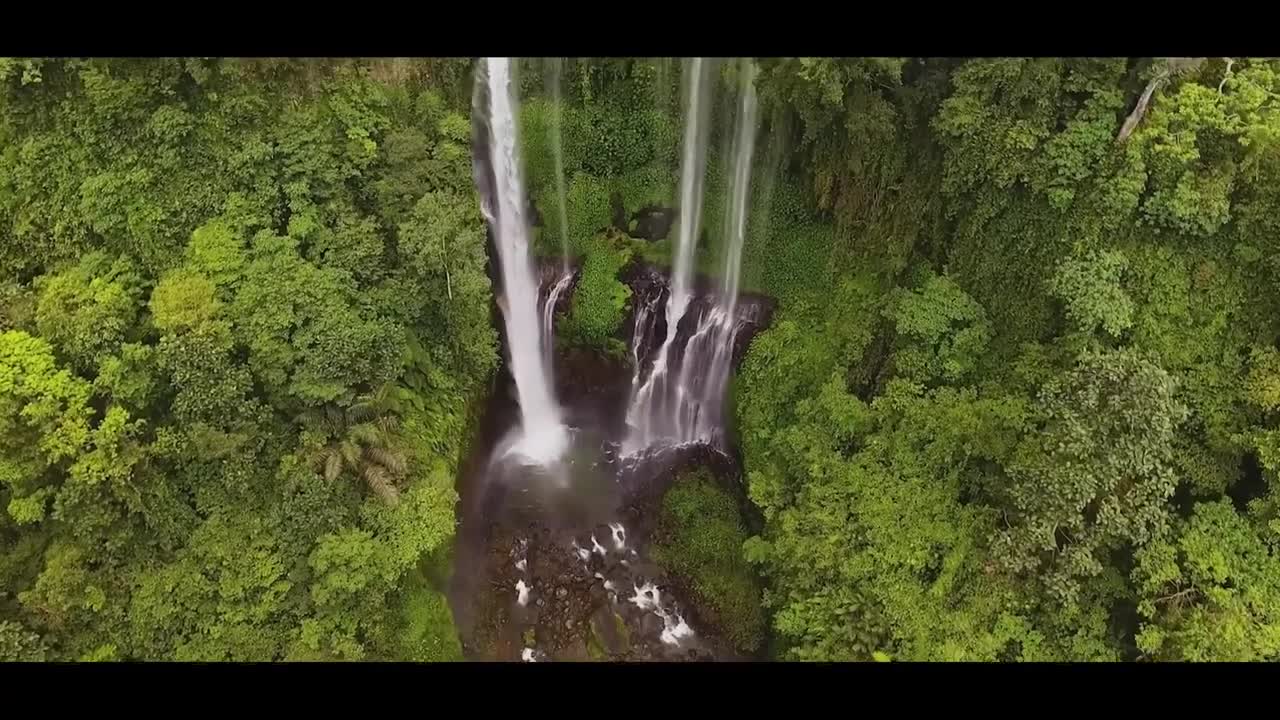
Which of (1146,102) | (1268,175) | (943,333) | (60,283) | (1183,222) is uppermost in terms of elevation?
(1146,102)

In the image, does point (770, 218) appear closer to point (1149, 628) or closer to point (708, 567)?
point (708, 567)

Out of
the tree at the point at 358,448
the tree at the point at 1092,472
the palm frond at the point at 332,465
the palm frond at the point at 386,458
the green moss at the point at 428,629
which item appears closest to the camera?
the tree at the point at 1092,472

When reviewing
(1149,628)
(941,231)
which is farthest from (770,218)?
(1149,628)

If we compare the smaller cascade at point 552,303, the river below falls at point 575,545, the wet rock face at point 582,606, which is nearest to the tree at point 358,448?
the river below falls at point 575,545

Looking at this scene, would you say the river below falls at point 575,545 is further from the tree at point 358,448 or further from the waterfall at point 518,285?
the tree at point 358,448

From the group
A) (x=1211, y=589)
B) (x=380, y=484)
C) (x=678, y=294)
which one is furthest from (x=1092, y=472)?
(x=380, y=484)

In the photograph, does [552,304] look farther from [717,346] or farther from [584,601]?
[584,601]
